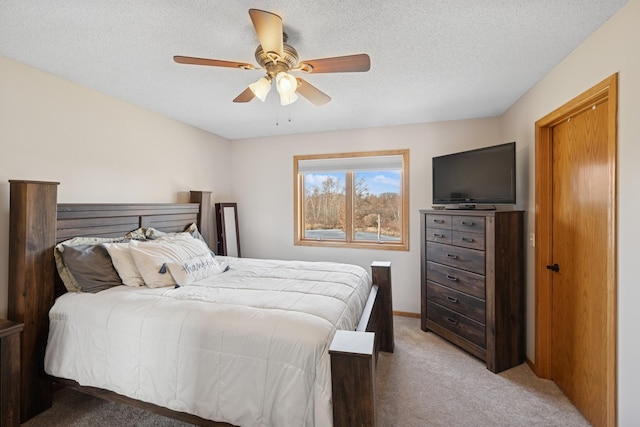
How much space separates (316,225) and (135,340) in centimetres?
277

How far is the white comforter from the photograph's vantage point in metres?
1.43

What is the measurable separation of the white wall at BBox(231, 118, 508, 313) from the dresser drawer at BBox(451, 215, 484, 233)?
32.4 inches

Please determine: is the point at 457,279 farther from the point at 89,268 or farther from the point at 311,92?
the point at 89,268

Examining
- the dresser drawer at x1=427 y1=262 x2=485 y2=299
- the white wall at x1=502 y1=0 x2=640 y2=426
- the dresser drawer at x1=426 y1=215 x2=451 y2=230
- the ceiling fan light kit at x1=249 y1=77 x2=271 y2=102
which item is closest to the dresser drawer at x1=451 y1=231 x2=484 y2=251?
the dresser drawer at x1=426 y1=215 x2=451 y2=230

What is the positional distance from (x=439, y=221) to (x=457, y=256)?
0.40m

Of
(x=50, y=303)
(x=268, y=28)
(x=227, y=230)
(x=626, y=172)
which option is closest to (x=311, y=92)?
(x=268, y=28)

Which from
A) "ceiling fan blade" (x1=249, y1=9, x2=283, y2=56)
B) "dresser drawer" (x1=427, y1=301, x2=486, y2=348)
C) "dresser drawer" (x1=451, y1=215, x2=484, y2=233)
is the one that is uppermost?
"ceiling fan blade" (x1=249, y1=9, x2=283, y2=56)

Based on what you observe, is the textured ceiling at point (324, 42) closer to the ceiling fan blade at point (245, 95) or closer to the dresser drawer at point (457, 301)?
the ceiling fan blade at point (245, 95)

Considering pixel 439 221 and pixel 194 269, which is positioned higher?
pixel 439 221

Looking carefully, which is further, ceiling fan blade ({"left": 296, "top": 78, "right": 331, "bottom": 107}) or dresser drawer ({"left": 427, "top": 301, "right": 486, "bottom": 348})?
dresser drawer ({"left": 427, "top": 301, "right": 486, "bottom": 348})

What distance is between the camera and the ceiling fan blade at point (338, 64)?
1579 millimetres

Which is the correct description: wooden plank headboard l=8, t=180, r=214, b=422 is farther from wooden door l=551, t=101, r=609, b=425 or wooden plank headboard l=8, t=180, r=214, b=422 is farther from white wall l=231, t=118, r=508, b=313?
wooden door l=551, t=101, r=609, b=425

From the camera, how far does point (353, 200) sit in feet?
13.3

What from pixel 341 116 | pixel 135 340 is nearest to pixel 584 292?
pixel 341 116
